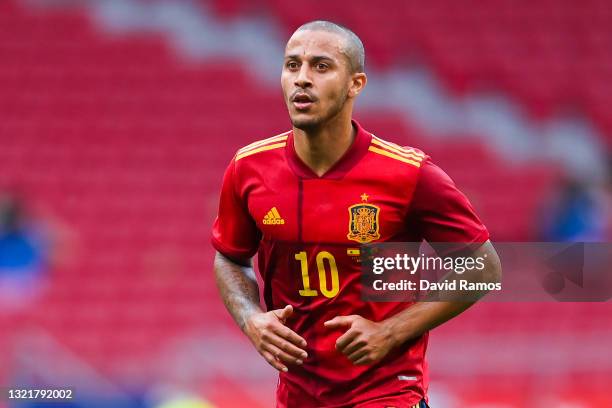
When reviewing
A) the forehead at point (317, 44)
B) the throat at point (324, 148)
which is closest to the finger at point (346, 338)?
the throat at point (324, 148)

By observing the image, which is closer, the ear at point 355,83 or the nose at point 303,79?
the nose at point 303,79

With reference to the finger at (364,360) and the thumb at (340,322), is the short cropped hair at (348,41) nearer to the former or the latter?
the thumb at (340,322)

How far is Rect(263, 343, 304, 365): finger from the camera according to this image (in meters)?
3.90

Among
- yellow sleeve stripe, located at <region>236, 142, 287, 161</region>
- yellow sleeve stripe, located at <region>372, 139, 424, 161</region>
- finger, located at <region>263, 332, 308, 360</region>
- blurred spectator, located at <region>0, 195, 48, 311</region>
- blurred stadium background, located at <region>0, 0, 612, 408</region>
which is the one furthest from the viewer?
blurred stadium background, located at <region>0, 0, 612, 408</region>

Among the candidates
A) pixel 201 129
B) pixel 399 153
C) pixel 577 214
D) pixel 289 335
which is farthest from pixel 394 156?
pixel 201 129

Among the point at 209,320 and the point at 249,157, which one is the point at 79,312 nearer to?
the point at 209,320

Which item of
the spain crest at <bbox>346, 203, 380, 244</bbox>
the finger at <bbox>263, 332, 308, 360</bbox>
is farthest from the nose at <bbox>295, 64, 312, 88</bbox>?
the finger at <bbox>263, 332, 308, 360</bbox>

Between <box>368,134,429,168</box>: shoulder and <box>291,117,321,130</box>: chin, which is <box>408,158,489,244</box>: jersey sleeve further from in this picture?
<box>291,117,321,130</box>: chin

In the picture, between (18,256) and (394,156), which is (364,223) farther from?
(18,256)

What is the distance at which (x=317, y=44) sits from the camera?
13.5 feet

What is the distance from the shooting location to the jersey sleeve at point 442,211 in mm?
4113

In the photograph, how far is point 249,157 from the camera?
4.36m

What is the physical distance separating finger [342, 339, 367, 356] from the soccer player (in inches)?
3.8

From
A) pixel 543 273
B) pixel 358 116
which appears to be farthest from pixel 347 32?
pixel 358 116
